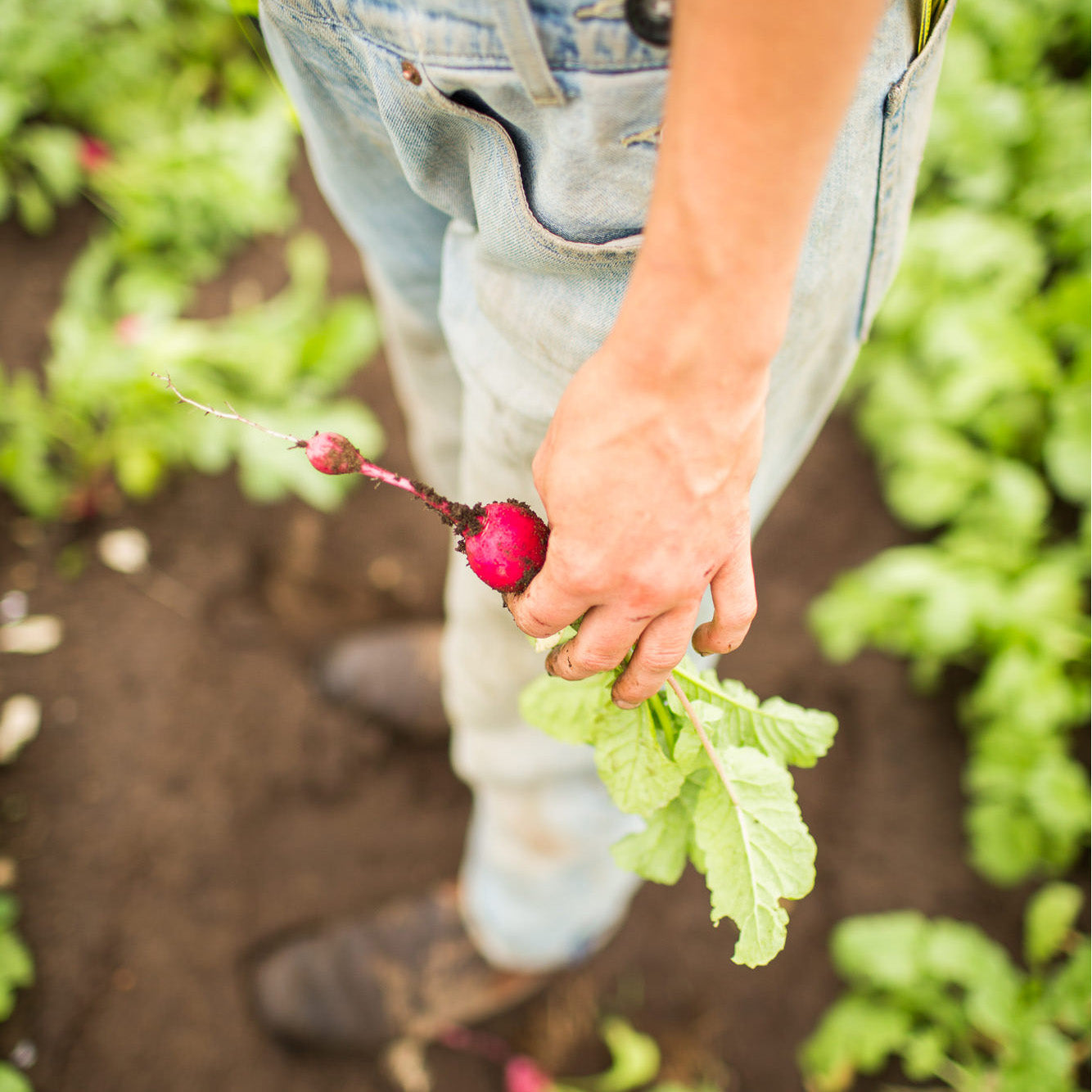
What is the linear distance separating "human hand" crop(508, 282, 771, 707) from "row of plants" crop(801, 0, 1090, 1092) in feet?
4.84

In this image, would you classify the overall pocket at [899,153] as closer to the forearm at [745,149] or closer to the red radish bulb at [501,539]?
the forearm at [745,149]

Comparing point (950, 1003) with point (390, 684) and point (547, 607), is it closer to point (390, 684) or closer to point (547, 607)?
point (390, 684)

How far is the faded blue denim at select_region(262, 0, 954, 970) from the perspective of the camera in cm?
62

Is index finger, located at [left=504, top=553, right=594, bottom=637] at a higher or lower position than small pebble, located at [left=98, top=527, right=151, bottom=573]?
higher

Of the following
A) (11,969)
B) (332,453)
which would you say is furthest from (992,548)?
(11,969)

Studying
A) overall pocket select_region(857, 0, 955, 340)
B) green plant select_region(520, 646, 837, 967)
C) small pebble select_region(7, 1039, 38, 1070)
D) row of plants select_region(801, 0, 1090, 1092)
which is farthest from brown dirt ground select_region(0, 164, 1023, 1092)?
overall pocket select_region(857, 0, 955, 340)

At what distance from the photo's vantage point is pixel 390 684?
2.06 m

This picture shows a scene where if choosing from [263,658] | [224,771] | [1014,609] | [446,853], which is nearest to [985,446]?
[1014,609]

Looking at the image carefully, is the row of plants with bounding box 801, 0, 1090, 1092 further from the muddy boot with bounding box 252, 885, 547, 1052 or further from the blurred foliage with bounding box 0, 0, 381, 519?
the blurred foliage with bounding box 0, 0, 381, 519

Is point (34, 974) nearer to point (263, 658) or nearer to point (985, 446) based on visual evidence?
point (263, 658)

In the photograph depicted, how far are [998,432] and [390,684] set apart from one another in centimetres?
195

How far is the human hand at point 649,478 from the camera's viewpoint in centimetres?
58

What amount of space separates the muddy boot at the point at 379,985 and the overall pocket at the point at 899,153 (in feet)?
5.63

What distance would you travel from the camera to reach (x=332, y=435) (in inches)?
37.1
